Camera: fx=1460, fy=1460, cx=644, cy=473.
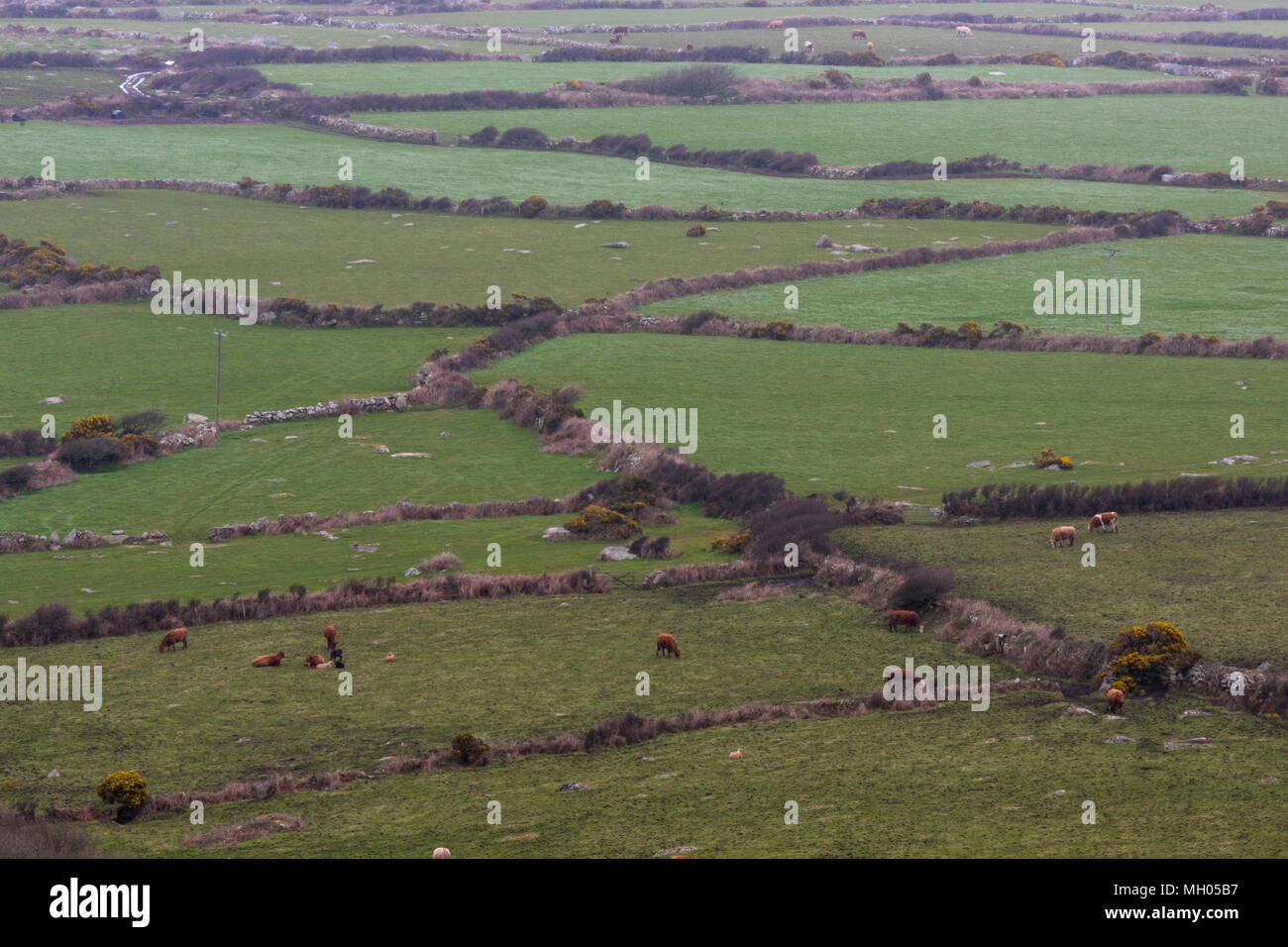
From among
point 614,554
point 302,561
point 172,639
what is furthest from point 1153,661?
point 302,561

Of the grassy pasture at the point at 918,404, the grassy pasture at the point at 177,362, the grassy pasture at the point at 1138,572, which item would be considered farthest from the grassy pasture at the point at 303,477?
the grassy pasture at the point at 1138,572

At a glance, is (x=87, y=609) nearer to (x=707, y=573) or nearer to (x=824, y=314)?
(x=707, y=573)

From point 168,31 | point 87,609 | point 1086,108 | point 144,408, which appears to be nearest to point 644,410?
point 144,408

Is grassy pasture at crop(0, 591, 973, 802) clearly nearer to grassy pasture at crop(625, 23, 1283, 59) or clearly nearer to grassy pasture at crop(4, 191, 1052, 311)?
grassy pasture at crop(4, 191, 1052, 311)

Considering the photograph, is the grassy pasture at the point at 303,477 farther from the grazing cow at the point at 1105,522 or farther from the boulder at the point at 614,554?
the grazing cow at the point at 1105,522

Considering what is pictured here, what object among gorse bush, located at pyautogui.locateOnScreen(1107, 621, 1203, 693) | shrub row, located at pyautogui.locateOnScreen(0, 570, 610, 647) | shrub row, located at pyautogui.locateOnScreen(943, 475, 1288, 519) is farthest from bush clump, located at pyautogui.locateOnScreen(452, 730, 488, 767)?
shrub row, located at pyautogui.locateOnScreen(943, 475, 1288, 519)

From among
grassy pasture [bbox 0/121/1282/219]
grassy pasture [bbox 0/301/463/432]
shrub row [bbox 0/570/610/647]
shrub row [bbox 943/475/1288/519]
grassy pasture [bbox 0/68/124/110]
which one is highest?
grassy pasture [bbox 0/68/124/110]
